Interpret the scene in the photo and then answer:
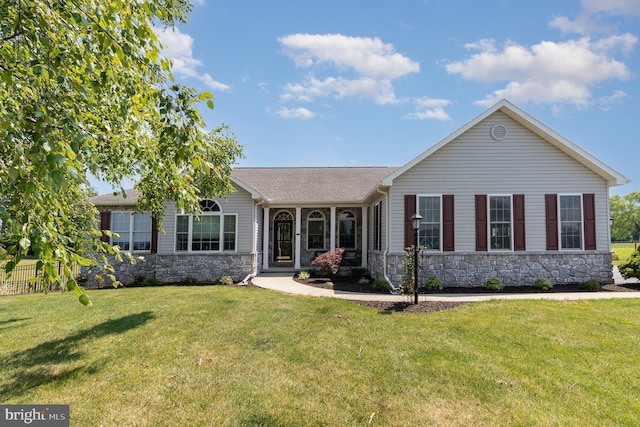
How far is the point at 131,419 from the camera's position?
3467mm

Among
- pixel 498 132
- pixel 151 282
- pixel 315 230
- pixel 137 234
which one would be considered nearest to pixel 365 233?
pixel 315 230

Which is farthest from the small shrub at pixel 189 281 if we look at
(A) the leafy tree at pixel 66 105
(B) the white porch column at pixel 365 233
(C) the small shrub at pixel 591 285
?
(C) the small shrub at pixel 591 285

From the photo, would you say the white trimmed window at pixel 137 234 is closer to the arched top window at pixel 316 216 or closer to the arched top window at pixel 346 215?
the arched top window at pixel 316 216

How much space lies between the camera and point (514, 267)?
10750 millimetres

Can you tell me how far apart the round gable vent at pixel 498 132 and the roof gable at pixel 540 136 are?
16.4 inches

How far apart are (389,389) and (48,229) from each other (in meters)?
3.72

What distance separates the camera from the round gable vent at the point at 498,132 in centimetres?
1096

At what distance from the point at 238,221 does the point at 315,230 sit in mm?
4276

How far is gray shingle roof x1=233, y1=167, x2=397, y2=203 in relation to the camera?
49.7 ft

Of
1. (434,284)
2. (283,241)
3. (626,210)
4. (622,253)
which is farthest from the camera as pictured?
(626,210)

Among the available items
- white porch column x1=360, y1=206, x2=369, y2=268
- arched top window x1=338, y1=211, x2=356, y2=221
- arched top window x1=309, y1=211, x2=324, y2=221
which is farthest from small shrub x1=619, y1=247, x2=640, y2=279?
arched top window x1=309, y1=211, x2=324, y2=221

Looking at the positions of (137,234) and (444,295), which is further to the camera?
(137,234)

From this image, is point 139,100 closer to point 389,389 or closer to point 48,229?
point 48,229

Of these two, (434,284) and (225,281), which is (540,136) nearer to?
(434,284)
